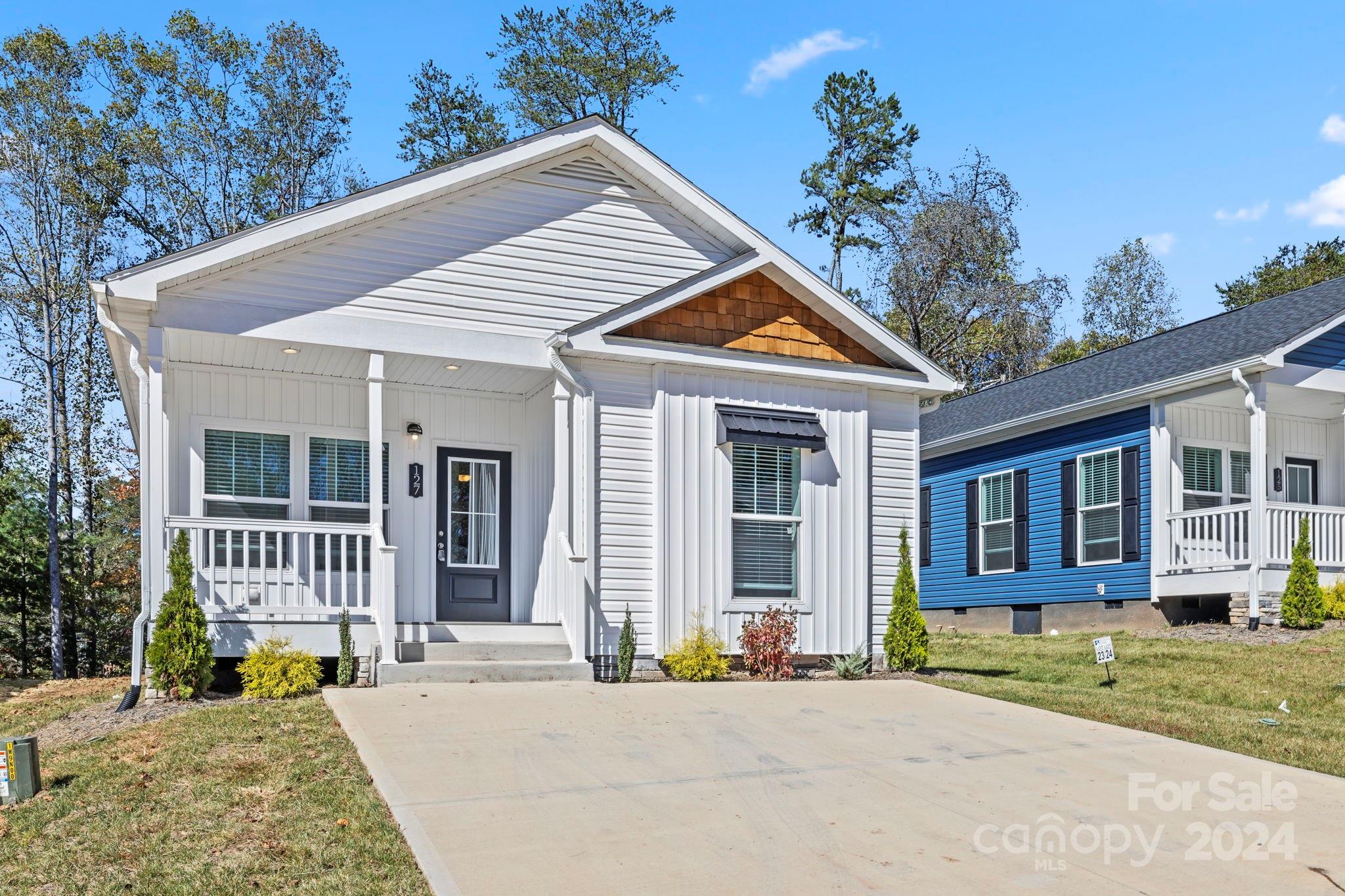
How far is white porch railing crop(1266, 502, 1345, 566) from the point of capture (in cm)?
1553

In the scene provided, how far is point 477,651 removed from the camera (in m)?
11.0

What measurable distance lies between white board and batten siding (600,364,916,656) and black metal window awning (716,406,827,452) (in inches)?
4.5

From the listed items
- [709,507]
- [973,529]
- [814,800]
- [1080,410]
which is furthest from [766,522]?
[973,529]

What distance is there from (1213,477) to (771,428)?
28.2 feet

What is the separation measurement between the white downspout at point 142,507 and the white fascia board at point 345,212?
40cm

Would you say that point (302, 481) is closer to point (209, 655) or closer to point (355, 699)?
point (209, 655)

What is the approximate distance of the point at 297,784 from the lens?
22.5ft

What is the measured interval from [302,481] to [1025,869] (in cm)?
864

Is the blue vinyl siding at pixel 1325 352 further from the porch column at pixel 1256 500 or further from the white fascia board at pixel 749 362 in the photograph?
the white fascia board at pixel 749 362

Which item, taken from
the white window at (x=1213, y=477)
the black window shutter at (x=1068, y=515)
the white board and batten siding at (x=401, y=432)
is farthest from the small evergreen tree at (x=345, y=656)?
the white window at (x=1213, y=477)

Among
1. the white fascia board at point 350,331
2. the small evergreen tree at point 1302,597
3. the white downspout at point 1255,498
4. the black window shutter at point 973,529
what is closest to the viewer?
the white fascia board at point 350,331

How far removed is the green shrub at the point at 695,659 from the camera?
1164cm

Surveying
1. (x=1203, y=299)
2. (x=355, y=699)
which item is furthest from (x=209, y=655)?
(x=1203, y=299)

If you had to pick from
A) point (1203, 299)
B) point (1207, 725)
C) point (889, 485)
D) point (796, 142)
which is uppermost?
point (796, 142)
